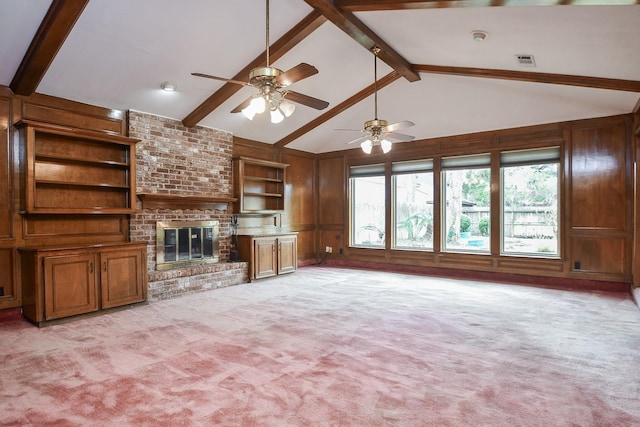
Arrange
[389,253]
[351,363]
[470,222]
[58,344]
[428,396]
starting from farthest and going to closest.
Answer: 1. [389,253]
2. [470,222]
3. [58,344]
4. [351,363]
5. [428,396]

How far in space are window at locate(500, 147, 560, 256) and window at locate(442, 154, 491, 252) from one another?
0.31 meters

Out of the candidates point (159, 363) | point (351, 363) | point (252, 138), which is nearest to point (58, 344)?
point (159, 363)

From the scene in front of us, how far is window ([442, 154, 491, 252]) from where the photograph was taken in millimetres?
6789

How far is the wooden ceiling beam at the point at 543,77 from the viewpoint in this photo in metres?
4.48

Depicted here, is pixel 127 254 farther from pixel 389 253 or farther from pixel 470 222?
pixel 470 222

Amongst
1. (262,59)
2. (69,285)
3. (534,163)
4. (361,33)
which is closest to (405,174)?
(534,163)

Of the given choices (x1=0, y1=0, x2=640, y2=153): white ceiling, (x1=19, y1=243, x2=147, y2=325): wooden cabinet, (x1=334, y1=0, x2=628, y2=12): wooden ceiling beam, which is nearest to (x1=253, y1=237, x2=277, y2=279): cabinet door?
(x1=19, y1=243, x2=147, y2=325): wooden cabinet

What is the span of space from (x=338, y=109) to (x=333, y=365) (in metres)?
5.17

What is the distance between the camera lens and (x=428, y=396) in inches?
96.8

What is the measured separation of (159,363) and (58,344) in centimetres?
127

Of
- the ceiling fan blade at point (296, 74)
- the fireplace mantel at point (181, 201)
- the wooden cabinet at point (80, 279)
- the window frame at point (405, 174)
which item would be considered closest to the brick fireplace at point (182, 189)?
the fireplace mantel at point (181, 201)

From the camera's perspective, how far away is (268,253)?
6.82m

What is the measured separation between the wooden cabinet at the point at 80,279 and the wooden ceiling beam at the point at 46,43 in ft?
6.27

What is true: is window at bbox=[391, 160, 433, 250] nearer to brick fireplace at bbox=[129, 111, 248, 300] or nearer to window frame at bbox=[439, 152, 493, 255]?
window frame at bbox=[439, 152, 493, 255]
